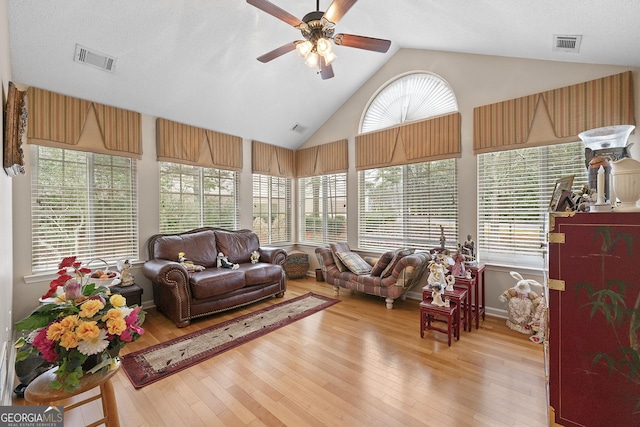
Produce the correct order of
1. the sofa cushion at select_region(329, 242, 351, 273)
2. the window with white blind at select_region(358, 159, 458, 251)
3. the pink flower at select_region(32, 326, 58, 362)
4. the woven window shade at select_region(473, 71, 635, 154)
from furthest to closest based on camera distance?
the sofa cushion at select_region(329, 242, 351, 273)
the window with white blind at select_region(358, 159, 458, 251)
the woven window shade at select_region(473, 71, 635, 154)
the pink flower at select_region(32, 326, 58, 362)

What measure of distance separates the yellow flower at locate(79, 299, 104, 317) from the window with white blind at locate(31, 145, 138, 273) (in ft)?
9.36

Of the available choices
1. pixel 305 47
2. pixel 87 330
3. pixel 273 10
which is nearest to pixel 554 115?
pixel 305 47

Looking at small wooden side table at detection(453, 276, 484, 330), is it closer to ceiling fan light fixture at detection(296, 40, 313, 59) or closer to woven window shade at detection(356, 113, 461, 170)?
woven window shade at detection(356, 113, 461, 170)

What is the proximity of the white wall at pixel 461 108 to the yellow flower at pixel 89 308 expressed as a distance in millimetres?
2797

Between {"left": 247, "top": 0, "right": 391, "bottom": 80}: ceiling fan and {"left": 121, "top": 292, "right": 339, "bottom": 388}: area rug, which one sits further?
{"left": 121, "top": 292, "right": 339, "bottom": 388}: area rug

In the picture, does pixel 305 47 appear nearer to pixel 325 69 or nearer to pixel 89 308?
pixel 325 69

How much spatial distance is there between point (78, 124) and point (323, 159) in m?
3.70

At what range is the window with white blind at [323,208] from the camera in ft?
17.2

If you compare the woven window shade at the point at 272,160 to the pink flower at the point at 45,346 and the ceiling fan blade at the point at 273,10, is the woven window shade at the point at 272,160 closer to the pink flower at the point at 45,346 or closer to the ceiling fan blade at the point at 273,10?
the ceiling fan blade at the point at 273,10

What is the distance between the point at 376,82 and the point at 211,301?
4.33 meters

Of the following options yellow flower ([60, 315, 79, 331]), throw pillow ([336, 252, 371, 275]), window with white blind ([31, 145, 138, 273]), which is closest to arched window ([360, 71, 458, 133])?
throw pillow ([336, 252, 371, 275])

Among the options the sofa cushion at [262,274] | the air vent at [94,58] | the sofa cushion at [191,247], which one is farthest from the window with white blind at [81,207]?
the sofa cushion at [262,274]

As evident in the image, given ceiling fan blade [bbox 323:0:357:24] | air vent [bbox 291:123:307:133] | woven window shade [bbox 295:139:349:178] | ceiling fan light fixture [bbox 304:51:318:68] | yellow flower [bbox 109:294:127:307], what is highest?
air vent [bbox 291:123:307:133]

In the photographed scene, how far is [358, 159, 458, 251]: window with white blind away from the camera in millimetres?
3883
